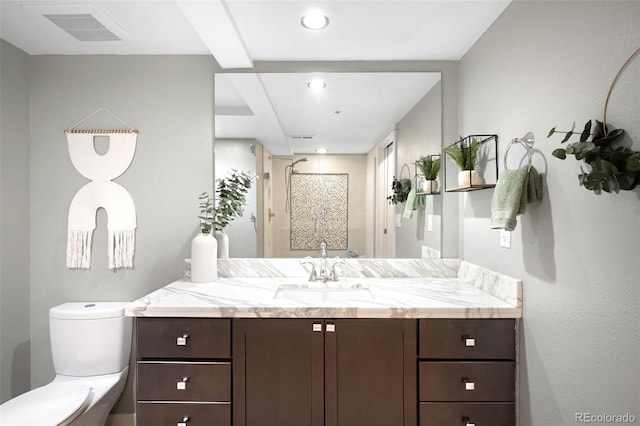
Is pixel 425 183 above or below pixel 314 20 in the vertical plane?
below

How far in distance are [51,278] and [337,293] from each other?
1.80 meters

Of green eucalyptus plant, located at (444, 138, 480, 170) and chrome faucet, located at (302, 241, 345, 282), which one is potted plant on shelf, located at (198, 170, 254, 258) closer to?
chrome faucet, located at (302, 241, 345, 282)

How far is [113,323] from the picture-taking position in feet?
6.91

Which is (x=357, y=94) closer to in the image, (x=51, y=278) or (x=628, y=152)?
(x=628, y=152)

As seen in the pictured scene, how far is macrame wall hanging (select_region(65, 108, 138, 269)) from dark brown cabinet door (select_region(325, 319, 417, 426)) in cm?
148

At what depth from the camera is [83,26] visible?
1961 millimetres

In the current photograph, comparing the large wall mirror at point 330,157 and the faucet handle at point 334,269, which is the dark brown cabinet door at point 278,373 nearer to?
the faucet handle at point 334,269

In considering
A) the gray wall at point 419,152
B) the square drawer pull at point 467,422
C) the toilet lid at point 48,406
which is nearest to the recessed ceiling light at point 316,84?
the gray wall at point 419,152

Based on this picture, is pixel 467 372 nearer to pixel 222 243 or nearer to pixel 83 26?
pixel 222 243

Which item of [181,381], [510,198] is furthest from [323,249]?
[510,198]

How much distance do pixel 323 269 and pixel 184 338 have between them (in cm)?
90

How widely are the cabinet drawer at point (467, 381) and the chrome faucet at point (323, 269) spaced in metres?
0.77

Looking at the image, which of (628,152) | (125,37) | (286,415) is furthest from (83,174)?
(628,152)

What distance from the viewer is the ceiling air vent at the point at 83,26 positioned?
187 cm
